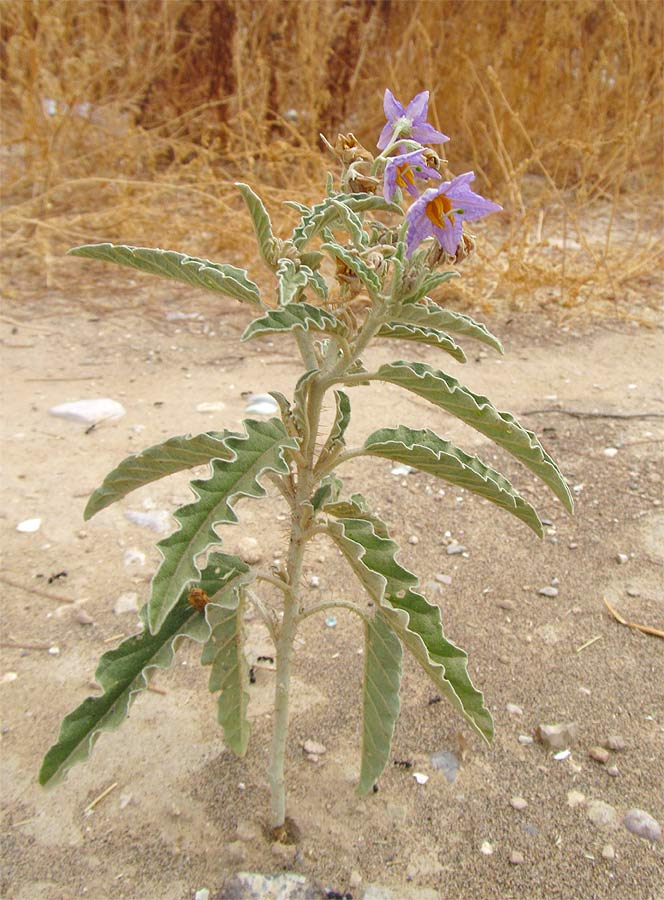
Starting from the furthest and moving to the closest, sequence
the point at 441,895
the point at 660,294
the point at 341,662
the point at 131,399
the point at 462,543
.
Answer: the point at 660,294 < the point at 131,399 < the point at 462,543 < the point at 341,662 < the point at 441,895

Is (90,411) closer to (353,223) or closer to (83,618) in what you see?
(83,618)

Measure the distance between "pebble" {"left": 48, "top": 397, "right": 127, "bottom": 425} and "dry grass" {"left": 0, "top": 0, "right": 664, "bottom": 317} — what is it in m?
1.40

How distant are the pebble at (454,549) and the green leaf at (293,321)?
129 cm

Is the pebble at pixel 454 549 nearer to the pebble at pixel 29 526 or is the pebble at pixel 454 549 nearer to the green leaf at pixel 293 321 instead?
the pebble at pixel 29 526

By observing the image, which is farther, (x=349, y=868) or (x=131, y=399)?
(x=131, y=399)

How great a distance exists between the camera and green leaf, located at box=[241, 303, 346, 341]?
3.30 feet

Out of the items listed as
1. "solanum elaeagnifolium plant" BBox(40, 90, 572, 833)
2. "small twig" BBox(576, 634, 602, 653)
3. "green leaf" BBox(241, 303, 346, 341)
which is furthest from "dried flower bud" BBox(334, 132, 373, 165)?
"small twig" BBox(576, 634, 602, 653)

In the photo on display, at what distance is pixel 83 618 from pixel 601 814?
1200 mm

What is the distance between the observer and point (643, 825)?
1.54 metres

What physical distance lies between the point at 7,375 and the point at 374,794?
230 centimetres

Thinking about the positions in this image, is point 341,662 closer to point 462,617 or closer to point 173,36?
point 462,617

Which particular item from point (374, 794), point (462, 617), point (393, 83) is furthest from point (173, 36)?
point (374, 794)

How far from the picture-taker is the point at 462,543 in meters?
2.33

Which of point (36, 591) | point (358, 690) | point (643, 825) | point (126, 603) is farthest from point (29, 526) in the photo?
point (643, 825)
